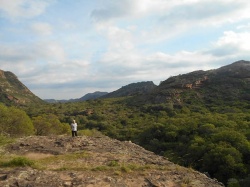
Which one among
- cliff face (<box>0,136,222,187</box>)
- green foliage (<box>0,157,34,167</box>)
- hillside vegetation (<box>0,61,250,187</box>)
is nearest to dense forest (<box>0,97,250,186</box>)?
hillside vegetation (<box>0,61,250,187</box>)

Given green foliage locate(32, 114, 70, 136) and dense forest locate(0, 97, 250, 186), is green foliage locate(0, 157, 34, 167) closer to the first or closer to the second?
dense forest locate(0, 97, 250, 186)

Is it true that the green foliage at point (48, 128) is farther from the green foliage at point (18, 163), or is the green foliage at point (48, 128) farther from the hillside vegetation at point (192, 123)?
the green foliage at point (18, 163)

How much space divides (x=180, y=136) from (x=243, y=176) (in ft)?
56.3

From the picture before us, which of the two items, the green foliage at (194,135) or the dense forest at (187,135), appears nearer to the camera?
the dense forest at (187,135)

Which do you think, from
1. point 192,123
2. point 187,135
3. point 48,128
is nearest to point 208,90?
point 192,123

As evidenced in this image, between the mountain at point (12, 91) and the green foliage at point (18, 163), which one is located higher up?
the mountain at point (12, 91)

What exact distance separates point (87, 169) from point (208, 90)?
9260cm

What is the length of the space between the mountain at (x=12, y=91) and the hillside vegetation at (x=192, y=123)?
48.9m

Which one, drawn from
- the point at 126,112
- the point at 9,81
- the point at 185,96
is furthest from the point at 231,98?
the point at 9,81

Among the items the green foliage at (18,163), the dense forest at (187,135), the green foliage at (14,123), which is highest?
the green foliage at (14,123)

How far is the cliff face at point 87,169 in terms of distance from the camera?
12.7 m

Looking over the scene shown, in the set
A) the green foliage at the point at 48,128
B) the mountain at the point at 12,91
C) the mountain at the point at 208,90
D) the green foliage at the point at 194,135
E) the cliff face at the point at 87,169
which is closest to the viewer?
the cliff face at the point at 87,169

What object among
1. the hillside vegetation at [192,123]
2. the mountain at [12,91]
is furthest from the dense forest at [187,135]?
the mountain at [12,91]

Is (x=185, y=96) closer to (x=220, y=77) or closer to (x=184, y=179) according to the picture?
(x=220, y=77)
